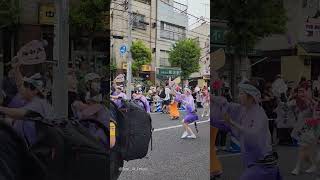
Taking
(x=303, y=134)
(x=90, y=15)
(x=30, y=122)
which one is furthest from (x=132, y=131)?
(x=303, y=134)

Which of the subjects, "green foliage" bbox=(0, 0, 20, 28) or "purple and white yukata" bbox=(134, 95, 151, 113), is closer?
"green foliage" bbox=(0, 0, 20, 28)

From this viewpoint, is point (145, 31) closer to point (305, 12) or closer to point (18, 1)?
point (18, 1)

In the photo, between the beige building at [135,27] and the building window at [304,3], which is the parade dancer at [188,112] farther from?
the building window at [304,3]

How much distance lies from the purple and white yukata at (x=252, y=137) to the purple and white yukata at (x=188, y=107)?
0.22m

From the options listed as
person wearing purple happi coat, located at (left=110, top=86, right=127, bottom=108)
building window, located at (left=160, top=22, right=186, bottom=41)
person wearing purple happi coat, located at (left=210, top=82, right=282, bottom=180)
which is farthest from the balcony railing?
person wearing purple happi coat, located at (left=210, top=82, right=282, bottom=180)

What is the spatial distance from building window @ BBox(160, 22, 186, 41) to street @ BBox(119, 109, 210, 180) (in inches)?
16.1

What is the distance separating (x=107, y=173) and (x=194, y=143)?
0.49 meters

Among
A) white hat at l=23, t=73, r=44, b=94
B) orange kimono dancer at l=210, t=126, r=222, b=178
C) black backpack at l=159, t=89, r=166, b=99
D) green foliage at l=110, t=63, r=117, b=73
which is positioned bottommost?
orange kimono dancer at l=210, t=126, r=222, b=178

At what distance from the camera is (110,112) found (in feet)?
8.46

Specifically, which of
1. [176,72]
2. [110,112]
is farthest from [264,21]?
[110,112]

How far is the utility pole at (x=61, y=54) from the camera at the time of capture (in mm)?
2520

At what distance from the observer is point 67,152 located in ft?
8.31

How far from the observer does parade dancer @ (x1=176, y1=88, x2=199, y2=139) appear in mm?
2537

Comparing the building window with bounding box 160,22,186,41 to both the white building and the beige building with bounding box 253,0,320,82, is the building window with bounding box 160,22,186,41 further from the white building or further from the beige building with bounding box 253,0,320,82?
the beige building with bounding box 253,0,320,82
